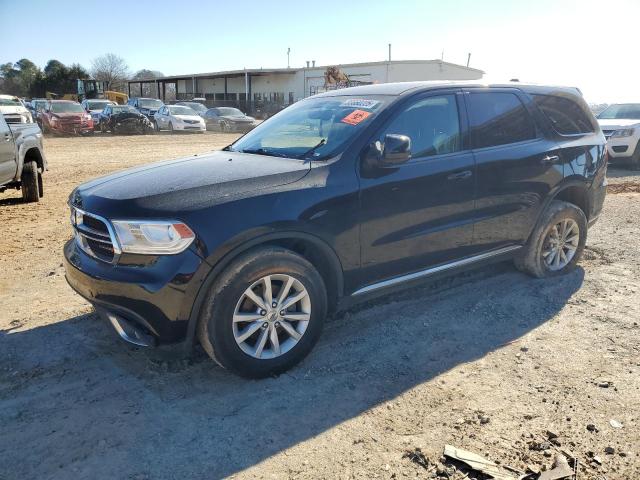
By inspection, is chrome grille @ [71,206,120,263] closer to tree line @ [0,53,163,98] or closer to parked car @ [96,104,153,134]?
parked car @ [96,104,153,134]

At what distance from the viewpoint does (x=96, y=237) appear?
10.5 feet

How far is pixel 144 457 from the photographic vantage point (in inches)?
103

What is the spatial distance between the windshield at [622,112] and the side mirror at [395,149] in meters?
13.6

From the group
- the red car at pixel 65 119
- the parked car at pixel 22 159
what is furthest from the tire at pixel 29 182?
the red car at pixel 65 119

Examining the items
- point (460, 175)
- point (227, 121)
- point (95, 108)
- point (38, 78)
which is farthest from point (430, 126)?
point (38, 78)

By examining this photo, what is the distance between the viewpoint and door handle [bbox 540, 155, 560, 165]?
465 cm

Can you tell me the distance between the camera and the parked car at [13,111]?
9320 millimetres

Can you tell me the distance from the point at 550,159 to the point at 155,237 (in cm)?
353

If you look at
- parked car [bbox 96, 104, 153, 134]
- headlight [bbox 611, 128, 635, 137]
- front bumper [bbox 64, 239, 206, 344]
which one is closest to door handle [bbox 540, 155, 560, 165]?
front bumper [bbox 64, 239, 206, 344]

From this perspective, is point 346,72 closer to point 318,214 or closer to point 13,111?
point 13,111

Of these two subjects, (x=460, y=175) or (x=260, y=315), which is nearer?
(x=260, y=315)

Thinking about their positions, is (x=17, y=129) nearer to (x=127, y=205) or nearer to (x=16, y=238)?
(x=16, y=238)

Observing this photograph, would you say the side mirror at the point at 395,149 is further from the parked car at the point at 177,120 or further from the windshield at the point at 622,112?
the parked car at the point at 177,120

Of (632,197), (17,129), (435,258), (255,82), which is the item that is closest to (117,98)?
(255,82)
